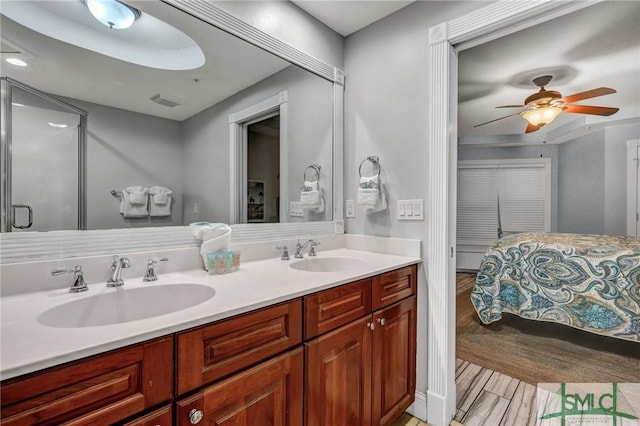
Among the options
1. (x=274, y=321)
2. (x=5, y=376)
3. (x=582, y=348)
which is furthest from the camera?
(x=582, y=348)

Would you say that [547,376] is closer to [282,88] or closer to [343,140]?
[343,140]

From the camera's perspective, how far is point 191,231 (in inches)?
55.1

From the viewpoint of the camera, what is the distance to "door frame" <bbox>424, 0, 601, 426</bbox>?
1547 millimetres

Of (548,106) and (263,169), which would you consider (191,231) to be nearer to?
(263,169)

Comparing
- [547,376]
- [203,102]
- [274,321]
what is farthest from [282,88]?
[547,376]

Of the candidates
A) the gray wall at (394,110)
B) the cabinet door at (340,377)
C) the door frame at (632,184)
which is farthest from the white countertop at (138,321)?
the door frame at (632,184)

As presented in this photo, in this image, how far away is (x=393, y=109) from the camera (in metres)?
1.77

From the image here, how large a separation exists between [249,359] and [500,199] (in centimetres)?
529

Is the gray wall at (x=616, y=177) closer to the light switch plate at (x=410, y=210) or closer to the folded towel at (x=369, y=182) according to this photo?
Answer: the light switch plate at (x=410, y=210)

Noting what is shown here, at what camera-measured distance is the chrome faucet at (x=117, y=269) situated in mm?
1075

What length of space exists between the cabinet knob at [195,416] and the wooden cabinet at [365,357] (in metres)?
0.39

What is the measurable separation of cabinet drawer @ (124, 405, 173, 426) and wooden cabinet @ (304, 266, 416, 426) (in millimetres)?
462

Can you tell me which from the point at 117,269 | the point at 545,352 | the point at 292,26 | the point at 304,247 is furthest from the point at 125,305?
the point at 545,352

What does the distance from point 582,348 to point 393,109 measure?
2.47 meters
